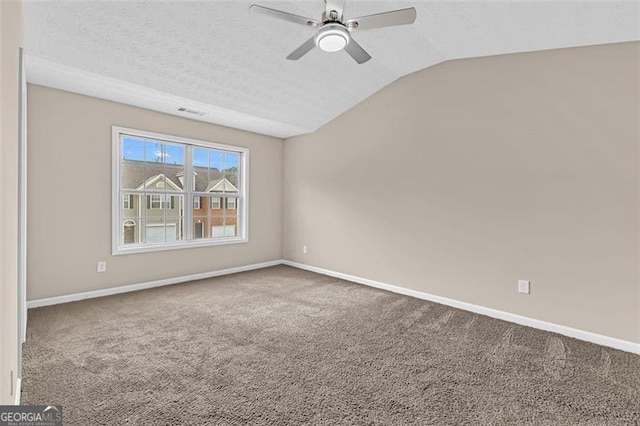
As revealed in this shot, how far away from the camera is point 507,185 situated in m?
3.25

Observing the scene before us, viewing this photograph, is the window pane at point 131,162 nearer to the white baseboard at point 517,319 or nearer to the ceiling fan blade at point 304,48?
the ceiling fan blade at point 304,48

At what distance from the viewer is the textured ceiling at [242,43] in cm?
251

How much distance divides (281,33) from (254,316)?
2869 millimetres

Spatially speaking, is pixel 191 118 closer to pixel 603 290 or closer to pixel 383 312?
pixel 383 312

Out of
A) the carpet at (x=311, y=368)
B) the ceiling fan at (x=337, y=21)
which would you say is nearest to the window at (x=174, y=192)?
the carpet at (x=311, y=368)

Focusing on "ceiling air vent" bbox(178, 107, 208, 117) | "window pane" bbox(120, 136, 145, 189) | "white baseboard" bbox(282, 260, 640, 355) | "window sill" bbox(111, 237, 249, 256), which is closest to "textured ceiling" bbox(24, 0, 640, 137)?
"ceiling air vent" bbox(178, 107, 208, 117)

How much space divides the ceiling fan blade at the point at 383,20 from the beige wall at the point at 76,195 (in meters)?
3.15

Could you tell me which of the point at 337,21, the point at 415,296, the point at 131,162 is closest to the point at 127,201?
the point at 131,162

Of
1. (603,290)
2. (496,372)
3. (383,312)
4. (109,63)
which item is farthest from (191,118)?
(603,290)

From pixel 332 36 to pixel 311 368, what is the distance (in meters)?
2.43

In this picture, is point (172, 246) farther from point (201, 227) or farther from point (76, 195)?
point (76, 195)

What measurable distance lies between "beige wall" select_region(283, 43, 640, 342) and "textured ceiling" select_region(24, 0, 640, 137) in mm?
327

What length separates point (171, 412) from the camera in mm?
1778

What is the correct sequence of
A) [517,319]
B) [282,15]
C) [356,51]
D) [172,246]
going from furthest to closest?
1. [172,246]
2. [517,319]
3. [356,51]
4. [282,15]
